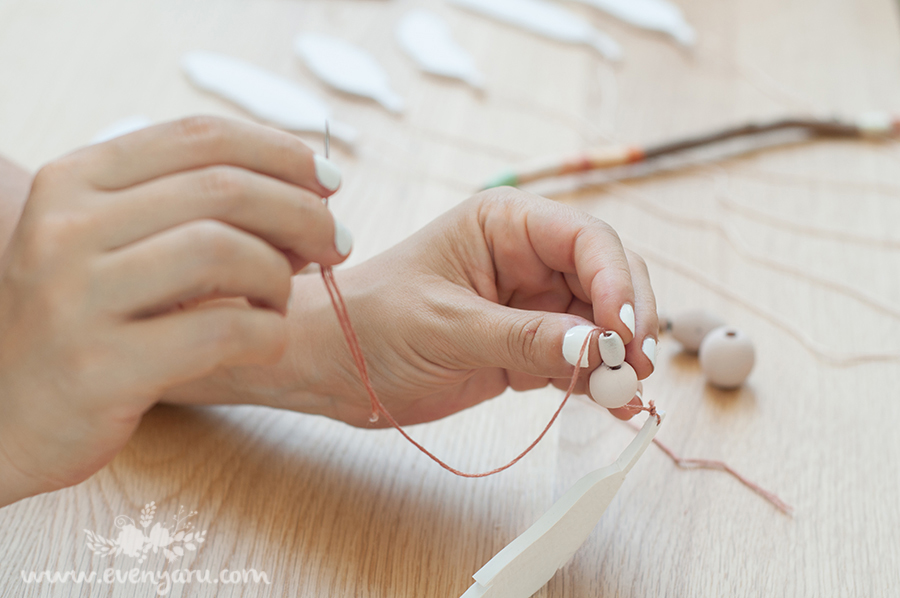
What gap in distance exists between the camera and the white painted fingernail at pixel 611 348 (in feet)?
1.68

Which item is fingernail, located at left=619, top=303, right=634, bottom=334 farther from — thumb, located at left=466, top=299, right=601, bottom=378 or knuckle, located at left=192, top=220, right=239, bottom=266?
knuckle, located at left=192, top=220, right=239, bottom=266

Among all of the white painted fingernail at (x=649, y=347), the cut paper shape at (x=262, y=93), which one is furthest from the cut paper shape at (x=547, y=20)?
the white painted fingernail at (x=649, y=347)

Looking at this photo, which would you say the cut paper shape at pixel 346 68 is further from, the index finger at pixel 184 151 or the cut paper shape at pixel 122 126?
the index finger at pixel 184 151

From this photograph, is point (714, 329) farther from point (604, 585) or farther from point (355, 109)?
point (355, 109)

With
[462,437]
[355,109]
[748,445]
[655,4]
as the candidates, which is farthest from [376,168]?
[655,4]

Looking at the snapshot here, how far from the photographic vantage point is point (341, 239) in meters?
0.47

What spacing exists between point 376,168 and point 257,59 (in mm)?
336

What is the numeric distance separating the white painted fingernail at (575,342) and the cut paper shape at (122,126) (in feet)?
2.47

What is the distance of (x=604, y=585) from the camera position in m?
0.58

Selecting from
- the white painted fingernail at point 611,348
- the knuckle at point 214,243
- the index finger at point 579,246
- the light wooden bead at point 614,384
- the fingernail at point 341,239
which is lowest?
the light wooden bead at point 614,384

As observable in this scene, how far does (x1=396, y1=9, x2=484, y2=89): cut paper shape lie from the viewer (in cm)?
119

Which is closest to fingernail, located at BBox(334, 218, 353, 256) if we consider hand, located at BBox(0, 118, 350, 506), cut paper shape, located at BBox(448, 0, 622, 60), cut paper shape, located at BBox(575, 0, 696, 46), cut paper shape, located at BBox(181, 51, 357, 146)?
hand, located at BBox(0, 118, 350, 506)

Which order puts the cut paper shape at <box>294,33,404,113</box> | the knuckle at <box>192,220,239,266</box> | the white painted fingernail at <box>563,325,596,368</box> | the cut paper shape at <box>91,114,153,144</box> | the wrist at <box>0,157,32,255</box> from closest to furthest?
the knuckle at <box>192,220,239,266</box>, the white painted fingernail at <box>563,325,596,368</box>, the wrist at <box>0,157,32,255</box>, the cut paper shape at <box>91,114,153,144</box>, the cut paper shape at <box>294,33,404,113</box>

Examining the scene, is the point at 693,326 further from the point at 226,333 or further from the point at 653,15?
the point at 653,15
